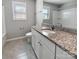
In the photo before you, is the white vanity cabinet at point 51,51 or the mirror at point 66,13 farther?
the mirror at point 66,13

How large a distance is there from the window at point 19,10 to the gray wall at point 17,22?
0.20m

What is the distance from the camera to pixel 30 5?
5.99 m

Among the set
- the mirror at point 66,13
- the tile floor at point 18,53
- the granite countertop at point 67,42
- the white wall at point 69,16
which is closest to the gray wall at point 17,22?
the tile floor at point 18,53

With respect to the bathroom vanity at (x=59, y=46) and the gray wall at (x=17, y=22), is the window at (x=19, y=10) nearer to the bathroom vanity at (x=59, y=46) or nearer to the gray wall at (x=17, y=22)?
the gray wall at (x=17, y=22)

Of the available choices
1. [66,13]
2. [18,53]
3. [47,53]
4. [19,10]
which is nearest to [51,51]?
[47,53]

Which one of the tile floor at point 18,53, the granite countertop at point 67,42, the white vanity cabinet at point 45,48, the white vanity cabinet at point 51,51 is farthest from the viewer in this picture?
the tile floor at point 18,53

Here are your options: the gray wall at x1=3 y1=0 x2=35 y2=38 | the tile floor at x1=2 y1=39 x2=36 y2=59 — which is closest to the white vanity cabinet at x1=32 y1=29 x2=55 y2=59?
the tile floor at x1=2 y1=39 x2=36 y2=59

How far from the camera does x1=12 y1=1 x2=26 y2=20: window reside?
17.9 ft

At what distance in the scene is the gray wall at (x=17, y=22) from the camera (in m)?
5.14

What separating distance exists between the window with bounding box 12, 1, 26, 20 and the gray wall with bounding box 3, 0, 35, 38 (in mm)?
202

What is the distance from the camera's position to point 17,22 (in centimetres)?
558

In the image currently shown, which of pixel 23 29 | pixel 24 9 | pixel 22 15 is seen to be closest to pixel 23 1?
pixel 24 9

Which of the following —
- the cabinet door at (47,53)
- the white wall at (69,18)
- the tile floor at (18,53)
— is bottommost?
the tile floor at (18,53)

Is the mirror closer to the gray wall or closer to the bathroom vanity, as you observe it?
the bathroom vanity
